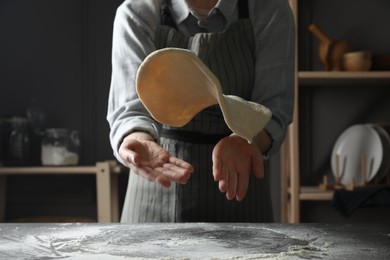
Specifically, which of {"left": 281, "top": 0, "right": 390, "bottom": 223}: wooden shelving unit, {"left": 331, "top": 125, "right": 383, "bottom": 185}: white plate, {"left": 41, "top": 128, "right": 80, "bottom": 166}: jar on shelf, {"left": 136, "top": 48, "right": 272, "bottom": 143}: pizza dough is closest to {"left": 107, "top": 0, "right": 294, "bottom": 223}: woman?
{"left": 136, "top": 48, "right": 272, "bottom": 143}: pizza dough

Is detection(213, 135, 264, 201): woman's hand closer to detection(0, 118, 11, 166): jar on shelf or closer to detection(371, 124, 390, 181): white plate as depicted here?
detection(371, 124, 390, 181): white plate

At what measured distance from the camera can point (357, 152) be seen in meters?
2.13

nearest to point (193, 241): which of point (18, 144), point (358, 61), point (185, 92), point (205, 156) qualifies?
point (185, 92)

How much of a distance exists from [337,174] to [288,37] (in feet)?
3.57

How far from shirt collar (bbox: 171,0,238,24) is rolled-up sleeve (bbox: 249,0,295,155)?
0.14 feet

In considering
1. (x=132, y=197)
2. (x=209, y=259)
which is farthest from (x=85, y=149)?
(x=209, y=259)

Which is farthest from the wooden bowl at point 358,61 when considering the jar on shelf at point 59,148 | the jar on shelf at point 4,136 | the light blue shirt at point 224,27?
the jar on shelf at point 4,136

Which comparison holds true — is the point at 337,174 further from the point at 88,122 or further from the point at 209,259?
the point at 209,259

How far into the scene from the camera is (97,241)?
0.83m

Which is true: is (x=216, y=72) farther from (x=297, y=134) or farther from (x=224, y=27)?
(x=297, y=134)

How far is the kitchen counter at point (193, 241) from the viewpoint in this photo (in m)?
0.73

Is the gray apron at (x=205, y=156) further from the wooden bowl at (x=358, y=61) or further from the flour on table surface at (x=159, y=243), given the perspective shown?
the wooden bowl at (x=358, y=61)

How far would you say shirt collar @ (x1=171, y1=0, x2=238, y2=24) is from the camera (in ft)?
3.84

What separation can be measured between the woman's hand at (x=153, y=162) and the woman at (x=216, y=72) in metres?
0.10
